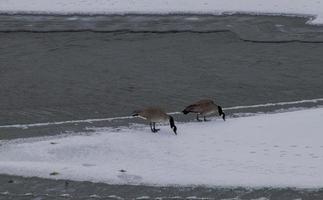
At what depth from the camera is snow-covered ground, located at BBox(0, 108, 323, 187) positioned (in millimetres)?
10312

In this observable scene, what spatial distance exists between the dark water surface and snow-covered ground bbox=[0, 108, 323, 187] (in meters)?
0.26

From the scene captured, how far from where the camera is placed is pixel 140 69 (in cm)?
1809

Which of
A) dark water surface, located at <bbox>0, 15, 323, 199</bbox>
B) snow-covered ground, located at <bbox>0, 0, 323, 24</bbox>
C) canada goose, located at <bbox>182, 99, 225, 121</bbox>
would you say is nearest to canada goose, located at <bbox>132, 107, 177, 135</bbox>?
canada goose, located at <bbox>182, 99, 225, 121</bbox>

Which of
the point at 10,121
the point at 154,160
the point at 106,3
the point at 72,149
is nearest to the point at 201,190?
the point at 154,160

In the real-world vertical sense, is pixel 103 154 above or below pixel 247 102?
below

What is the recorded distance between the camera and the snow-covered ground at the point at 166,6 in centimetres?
2544

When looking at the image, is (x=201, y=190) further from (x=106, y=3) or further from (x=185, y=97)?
(x=106, y=3)

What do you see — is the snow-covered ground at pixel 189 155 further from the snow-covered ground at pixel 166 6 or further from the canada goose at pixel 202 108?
the snow-covered ground at pixel 166 6

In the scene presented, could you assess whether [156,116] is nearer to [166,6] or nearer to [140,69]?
[140,69]

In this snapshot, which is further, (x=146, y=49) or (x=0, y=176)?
(x=146, y=49)

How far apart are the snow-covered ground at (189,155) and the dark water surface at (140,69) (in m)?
0.26

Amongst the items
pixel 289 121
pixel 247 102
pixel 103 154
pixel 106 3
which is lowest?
pixel 103 154

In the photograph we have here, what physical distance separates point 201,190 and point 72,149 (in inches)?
91.3

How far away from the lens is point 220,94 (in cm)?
1550
